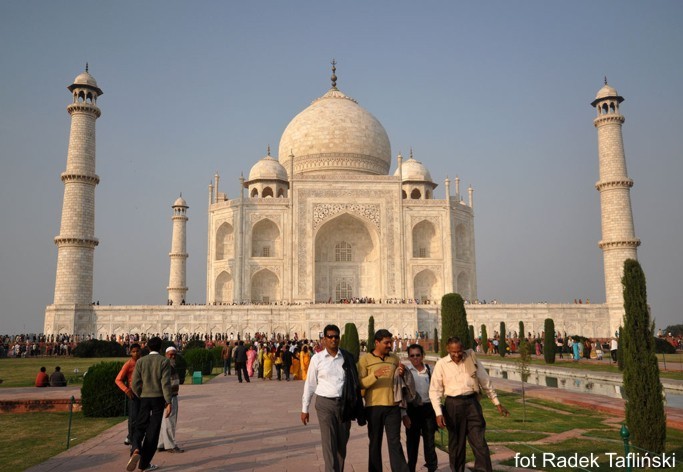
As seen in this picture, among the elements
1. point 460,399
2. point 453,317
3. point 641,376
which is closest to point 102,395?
point 460,399

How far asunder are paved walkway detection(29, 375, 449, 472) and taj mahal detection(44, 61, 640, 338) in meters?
17.7

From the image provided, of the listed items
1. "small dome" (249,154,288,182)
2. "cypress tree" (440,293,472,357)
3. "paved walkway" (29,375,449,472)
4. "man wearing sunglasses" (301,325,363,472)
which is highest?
"small dome" (249,154,288,182)

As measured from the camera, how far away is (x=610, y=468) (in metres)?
4.54

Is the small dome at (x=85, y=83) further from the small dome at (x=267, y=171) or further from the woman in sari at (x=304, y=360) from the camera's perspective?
the woman in sari at (x=304, y=360)

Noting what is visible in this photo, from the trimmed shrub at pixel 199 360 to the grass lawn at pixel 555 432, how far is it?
803 centimetres

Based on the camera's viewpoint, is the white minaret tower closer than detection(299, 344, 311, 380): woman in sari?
No

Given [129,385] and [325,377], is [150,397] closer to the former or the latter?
[129,385]

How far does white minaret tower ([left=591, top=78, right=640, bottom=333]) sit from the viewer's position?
2691cm

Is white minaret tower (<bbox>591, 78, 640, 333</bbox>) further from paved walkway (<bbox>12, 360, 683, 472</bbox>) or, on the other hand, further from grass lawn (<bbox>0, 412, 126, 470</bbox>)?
grass lawn (<bbox>0, 412, 126, 470</bbox>)

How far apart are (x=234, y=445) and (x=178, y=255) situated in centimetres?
2956

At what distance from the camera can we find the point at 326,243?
105ft

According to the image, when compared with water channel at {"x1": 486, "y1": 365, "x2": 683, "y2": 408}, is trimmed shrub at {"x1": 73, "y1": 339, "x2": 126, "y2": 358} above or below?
above

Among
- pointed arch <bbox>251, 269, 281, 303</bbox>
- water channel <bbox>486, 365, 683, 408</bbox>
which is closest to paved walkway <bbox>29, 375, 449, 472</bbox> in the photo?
water channel <bbox>486, 365, 683, 408</bbox>

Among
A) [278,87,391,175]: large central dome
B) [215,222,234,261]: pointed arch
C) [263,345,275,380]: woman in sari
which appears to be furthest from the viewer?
[278,87,391,175]: large central dome
